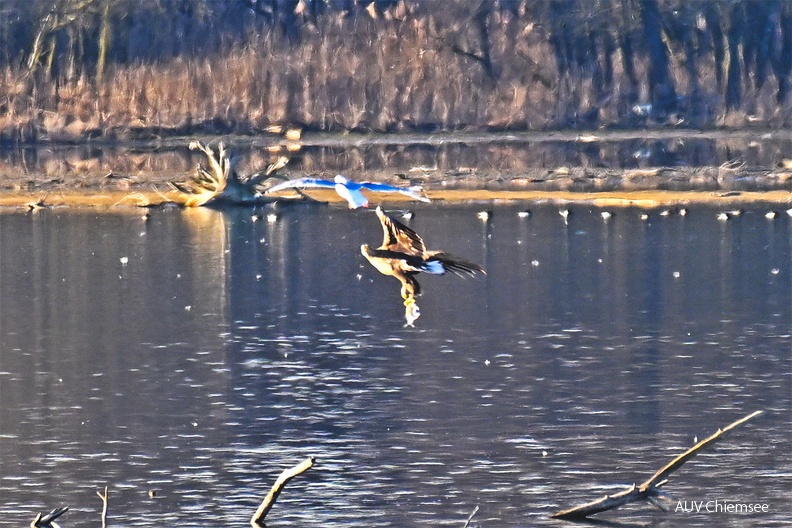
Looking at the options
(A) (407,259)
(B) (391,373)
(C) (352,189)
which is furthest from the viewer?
(B) (391,373)

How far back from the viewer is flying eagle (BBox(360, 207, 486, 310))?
41.9 feet

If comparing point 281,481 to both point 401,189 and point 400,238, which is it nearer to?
point 400,238

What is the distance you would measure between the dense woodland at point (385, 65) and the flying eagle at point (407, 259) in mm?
50821

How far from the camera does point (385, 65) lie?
66.0m

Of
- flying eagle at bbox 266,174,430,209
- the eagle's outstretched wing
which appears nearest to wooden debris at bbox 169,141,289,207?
the eagle's outstretched wing

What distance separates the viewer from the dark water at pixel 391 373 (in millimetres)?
16609

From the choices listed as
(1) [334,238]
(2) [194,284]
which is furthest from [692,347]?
(1) [334,238]

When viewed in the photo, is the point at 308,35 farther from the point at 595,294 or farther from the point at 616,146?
the point at 595,294

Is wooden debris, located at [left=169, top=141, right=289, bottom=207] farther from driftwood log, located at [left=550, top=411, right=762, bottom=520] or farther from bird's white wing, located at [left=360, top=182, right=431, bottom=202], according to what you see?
bird's white wing, located at [left=360, top=182, right=431, bottom=202]

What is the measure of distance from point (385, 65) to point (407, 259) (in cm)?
5360

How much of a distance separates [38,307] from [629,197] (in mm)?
18421

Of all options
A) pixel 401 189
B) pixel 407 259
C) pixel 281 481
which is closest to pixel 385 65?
pixel 407 259

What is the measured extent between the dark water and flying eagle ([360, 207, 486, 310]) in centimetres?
310

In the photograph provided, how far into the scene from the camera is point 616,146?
5794 cm
